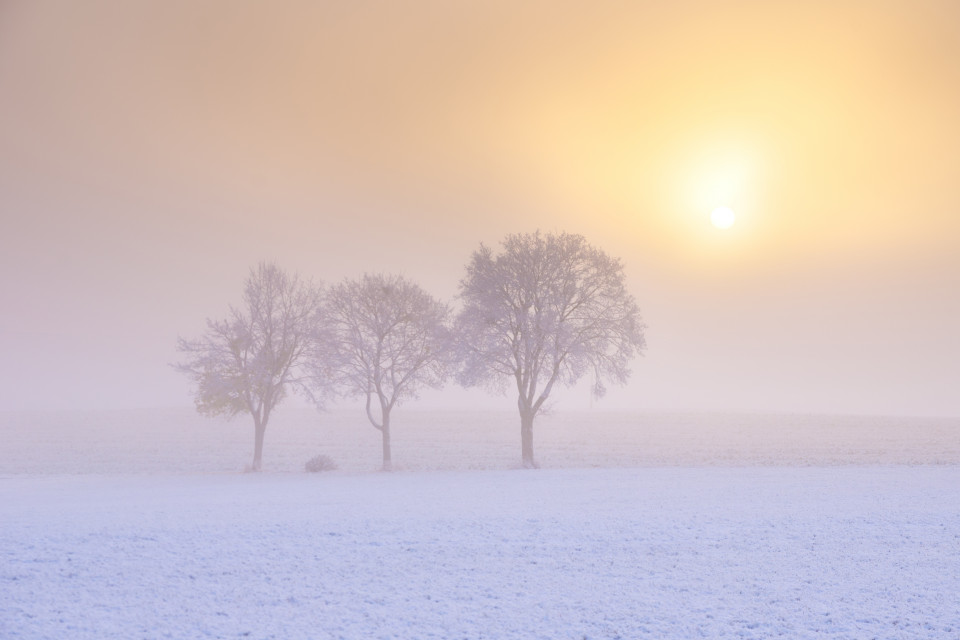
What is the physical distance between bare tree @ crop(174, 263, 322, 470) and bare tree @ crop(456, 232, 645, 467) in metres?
10.4

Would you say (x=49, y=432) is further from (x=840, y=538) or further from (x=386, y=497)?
(x=840, y=538)

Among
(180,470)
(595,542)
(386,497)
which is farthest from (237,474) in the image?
(595,542)

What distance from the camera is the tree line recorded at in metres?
38.6

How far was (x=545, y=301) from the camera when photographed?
38219mm

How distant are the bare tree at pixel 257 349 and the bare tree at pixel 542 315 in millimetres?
10364

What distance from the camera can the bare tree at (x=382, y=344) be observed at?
130ft

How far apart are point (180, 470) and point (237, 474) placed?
7.12 m

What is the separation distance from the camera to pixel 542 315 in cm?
3791

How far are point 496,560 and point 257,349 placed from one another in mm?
30941

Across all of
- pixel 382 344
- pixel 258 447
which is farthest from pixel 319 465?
pixel 382 344

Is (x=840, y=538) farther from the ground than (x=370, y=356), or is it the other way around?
(x=370, y=356)

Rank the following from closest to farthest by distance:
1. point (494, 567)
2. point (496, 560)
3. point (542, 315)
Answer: point (494, 567)
point (496, 560)
point (542, 315)

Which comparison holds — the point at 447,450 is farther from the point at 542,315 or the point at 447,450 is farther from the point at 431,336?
the point at 542,315

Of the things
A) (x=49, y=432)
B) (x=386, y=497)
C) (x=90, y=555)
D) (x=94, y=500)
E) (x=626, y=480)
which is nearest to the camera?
(x=90, y=555)
